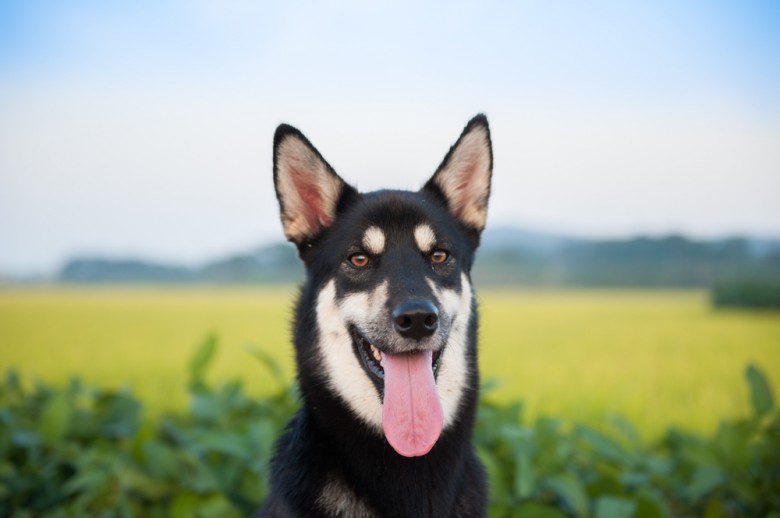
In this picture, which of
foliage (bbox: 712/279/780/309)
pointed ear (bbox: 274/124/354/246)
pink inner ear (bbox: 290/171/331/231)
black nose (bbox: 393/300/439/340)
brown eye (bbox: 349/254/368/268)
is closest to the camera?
black nose (bbox: 393/300/439/340)

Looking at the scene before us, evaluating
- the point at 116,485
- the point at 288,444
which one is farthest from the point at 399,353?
the point at 116,485

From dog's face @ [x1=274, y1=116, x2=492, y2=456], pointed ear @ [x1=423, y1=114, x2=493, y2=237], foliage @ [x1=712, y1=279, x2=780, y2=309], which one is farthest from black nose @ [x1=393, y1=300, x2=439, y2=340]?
foliage @ [x1=712, y1=279, x2=780, y2=309]

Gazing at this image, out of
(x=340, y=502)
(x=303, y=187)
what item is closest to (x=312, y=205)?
(x=303, y=187)

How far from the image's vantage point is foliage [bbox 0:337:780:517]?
4594 millimetres

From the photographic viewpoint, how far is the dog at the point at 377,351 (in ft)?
10.3

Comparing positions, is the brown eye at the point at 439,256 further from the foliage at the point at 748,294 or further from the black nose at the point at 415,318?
the foliage at the point at 748,294

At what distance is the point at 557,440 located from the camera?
16.5 feet

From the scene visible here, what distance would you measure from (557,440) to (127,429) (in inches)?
150

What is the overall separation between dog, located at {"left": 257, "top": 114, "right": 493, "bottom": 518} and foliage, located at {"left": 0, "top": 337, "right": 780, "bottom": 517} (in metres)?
1.23

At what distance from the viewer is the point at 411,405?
3121 mm

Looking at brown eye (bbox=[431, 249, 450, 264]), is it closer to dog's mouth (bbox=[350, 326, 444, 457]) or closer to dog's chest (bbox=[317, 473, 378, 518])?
dog's mouth (bbox=[350, 326, 444, 457])

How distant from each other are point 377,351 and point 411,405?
1.22 feet

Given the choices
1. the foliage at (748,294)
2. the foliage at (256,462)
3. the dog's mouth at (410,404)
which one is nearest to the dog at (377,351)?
the dog's mouth at (410,404)

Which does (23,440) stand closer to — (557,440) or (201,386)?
(201,386)
